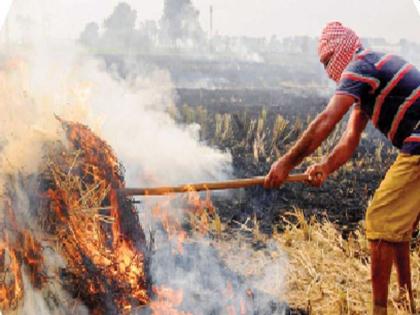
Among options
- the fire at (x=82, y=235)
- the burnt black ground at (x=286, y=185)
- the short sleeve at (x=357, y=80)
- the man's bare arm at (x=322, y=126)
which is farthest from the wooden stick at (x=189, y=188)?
the burnt black ground at (x=286, y=185)

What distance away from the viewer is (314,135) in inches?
93.8

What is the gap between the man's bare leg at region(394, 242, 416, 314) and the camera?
2635mm

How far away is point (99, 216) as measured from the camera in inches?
102

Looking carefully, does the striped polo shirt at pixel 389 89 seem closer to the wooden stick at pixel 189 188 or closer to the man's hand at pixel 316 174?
the man's hand at pixel 316 174

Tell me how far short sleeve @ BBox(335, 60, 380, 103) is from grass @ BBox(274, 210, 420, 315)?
130 cm

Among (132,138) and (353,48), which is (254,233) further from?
(353,48)

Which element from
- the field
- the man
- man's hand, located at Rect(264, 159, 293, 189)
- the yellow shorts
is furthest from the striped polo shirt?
the field

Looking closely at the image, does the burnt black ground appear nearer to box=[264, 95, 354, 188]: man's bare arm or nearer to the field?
the field

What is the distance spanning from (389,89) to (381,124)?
211 millimetres

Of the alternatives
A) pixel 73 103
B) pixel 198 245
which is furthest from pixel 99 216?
pixel 198 245

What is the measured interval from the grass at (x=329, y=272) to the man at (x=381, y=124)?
0.35 meters

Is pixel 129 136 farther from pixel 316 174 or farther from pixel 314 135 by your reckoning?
pixel 314 135

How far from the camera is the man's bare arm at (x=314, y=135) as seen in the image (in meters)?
2.31

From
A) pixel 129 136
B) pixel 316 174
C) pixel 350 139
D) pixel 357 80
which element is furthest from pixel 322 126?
pixel 129 136
